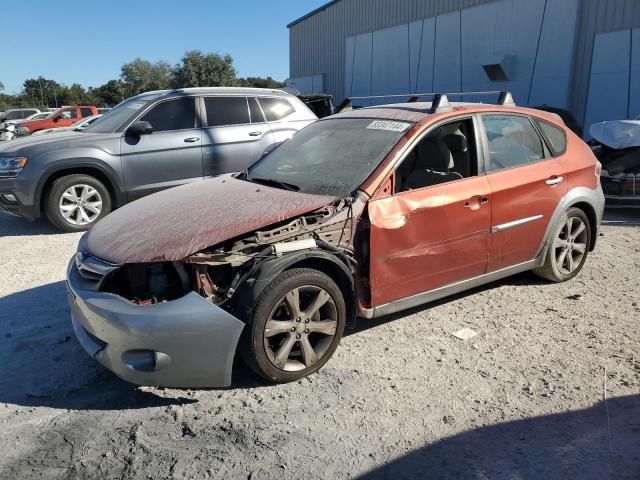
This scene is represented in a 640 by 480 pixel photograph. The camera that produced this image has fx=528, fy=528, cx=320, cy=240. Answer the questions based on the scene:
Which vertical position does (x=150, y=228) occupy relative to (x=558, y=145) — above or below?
below

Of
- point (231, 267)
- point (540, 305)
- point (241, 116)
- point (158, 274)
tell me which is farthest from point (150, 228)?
point (241, 116)

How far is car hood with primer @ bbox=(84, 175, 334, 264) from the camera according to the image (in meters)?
2.93

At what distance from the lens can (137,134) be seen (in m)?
6.85

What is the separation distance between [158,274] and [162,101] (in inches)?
189

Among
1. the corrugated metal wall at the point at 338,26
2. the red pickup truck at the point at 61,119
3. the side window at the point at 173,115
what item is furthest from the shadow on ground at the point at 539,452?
the red pickup truck at the point at 61,119

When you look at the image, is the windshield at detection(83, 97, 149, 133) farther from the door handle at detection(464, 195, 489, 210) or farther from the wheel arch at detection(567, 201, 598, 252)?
the wheel arch at detection(567, 201, 598, 252)

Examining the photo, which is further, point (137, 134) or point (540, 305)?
point (137, 134)

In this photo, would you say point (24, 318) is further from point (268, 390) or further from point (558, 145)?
point (558, 145)

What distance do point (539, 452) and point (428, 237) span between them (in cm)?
151

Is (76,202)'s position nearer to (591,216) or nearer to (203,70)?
(591,216)

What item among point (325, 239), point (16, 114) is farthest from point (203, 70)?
point (325, 239)

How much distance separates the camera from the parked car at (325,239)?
2848 millimetres

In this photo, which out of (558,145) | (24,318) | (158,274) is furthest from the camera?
(558,145)

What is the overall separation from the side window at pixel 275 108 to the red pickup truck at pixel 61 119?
54.9ft
